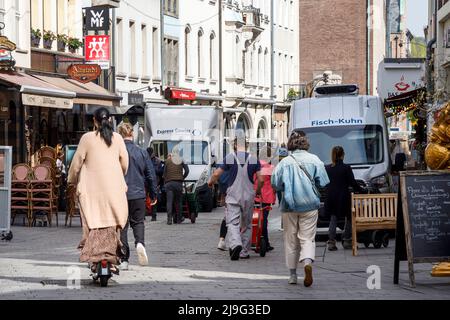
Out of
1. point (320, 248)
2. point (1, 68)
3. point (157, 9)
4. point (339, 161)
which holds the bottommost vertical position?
point (320, 248)

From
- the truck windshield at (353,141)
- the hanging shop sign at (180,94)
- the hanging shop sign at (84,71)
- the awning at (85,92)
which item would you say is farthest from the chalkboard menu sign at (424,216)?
the hanging shop sign at (180,94)

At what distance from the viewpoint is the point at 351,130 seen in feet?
90.5

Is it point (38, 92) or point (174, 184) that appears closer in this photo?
point (174, 184)

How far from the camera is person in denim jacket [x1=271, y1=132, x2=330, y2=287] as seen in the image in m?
15.3

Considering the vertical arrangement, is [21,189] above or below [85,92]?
below

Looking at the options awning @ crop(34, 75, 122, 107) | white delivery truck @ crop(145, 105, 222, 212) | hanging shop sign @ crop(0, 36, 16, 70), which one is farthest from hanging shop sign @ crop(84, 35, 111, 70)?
hanging shop sign @ crop(0, 36, 16, 70)

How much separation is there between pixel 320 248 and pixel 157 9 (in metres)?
33.6

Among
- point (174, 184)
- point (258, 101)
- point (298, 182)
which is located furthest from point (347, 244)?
point (258, 101)

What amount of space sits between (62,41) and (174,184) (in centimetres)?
1212

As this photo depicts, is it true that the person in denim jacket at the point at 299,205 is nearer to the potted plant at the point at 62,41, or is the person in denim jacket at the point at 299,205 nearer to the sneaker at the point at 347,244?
the sneaker at the point at 347,244

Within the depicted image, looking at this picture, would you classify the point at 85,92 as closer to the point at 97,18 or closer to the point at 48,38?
the point at 48,38
